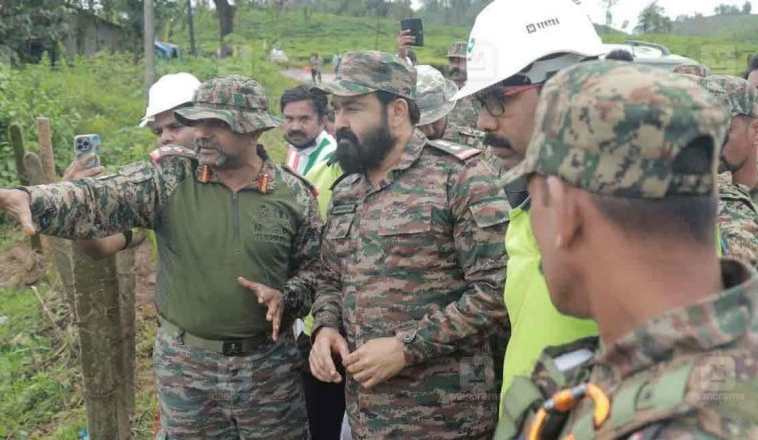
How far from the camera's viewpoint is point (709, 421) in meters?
0.84

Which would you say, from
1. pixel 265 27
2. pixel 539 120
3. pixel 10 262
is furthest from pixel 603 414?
pixel 265 27

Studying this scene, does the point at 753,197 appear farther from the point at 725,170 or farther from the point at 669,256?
the point at 669,256

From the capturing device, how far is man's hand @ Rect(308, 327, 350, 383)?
2314 mm

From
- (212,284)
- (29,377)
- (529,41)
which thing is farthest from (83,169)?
(29,377)

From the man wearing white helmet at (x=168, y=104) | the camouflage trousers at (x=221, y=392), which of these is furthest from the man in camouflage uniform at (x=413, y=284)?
the man wearing white helmet at (x=168, y=104)

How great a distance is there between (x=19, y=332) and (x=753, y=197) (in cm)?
483

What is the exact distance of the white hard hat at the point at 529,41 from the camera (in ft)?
7.20

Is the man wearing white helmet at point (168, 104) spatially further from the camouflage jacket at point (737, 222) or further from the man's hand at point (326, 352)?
the camouflage jacket at point (737, 222)

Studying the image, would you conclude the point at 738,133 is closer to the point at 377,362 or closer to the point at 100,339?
the point at 377,362

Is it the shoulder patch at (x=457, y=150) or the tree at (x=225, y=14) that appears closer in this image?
the shoulder patch at (x=457, y=150)

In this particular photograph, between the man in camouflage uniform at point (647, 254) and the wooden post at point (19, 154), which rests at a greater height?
the man in camouflage uniform at point (647, 254)

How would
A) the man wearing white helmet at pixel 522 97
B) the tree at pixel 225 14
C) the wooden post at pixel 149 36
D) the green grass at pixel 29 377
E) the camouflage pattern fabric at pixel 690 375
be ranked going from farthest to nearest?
the tree at pixel 225 14, the wooden post at pixel 149 36, the green grass at pixel 29 377, the man wearing white helmet at pixel 522 97, the camouflage pattern fabric at pixel 690 375

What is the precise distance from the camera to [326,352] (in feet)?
7.75

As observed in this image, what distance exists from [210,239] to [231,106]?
572 mm
